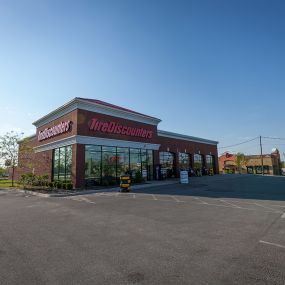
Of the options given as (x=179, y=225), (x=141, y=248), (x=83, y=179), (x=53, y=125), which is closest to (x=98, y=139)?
(x=83, y=179)

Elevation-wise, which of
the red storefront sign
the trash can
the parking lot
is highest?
the red storefront sign

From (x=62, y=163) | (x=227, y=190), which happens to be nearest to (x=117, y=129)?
(x=62, y=163)

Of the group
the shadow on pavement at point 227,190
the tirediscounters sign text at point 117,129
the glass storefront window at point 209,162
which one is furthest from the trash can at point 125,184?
the glass storefront window at point 209,162

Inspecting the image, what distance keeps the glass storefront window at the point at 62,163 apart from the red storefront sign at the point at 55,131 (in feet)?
6.50

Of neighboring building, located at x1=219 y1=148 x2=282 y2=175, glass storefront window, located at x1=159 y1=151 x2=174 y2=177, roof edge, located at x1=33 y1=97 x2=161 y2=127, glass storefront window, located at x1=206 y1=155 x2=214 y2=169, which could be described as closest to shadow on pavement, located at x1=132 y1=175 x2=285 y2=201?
roof edge, located at x1=33 y1=97 x2=161 y2=127

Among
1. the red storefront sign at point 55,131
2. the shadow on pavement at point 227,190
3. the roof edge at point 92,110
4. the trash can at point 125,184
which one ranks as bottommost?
the shadow on pavement at point 227,190

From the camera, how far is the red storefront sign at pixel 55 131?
86.9 ft

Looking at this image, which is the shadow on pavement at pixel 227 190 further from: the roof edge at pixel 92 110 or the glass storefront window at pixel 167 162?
the glass storefront window at pixel 167 162

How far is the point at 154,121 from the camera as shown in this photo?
34.4 meters

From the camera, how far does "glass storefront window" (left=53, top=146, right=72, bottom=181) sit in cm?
2589

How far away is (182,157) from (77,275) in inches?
1531

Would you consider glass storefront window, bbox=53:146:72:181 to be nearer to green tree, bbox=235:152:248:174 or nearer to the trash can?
the trash can

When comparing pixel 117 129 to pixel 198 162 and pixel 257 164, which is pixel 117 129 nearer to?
pixel 198 162

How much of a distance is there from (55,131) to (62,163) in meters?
4.26
